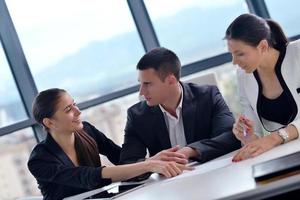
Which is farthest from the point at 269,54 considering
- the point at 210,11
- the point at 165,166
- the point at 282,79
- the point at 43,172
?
the point at 210,11

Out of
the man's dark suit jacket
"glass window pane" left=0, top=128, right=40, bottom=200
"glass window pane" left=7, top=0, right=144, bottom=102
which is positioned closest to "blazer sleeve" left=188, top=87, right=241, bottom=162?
the man's dark suit jacket

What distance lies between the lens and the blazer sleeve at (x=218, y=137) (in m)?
2.05

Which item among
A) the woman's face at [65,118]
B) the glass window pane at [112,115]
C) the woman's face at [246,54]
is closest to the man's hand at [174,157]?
the woman's face at [246,54]

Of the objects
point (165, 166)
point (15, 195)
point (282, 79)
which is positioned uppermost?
point (282, 79)

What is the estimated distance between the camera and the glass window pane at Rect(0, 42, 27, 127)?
3.64 meters

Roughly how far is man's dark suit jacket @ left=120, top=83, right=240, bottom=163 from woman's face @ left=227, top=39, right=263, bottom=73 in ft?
1.07

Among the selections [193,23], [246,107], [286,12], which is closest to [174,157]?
[246,107]

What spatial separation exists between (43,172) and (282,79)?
126 centimetres

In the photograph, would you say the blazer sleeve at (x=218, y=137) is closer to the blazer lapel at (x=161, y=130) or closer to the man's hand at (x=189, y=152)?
the man's hand at (x=189, y=152)

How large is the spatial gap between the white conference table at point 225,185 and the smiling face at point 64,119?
734 mm

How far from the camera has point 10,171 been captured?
3.58 metres

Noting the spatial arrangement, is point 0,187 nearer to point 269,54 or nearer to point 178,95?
point 178,95

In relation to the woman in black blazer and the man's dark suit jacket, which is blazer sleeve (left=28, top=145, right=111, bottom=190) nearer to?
the woman in black blazer

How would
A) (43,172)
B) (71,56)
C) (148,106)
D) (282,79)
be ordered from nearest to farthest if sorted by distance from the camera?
(282,79) → (43,172) → (148,106) → (71,56)
